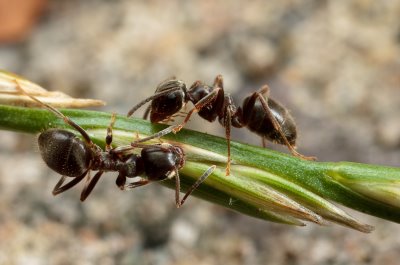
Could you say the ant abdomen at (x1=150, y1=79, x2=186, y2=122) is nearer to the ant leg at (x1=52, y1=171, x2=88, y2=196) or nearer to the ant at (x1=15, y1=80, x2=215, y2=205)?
the ant at (x1=15, y1=80, x2=215, y2=205)

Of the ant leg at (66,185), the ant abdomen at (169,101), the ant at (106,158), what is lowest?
the ant leg at (66,185)

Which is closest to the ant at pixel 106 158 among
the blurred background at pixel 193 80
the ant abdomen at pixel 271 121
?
the blurred background at pixel 193 80

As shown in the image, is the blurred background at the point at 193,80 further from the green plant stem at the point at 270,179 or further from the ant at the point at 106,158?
the green plant stem at the point at 270,179

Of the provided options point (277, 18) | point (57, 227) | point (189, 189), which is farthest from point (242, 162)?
point (277, 18)

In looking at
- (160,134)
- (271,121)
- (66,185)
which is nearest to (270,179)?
(160,134)

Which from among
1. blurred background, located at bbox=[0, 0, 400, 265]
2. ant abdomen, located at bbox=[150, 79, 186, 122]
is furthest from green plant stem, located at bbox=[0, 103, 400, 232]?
blurred background, located at bbox=[0, 0, 400, 265]

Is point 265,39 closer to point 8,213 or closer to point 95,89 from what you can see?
point 95,89
